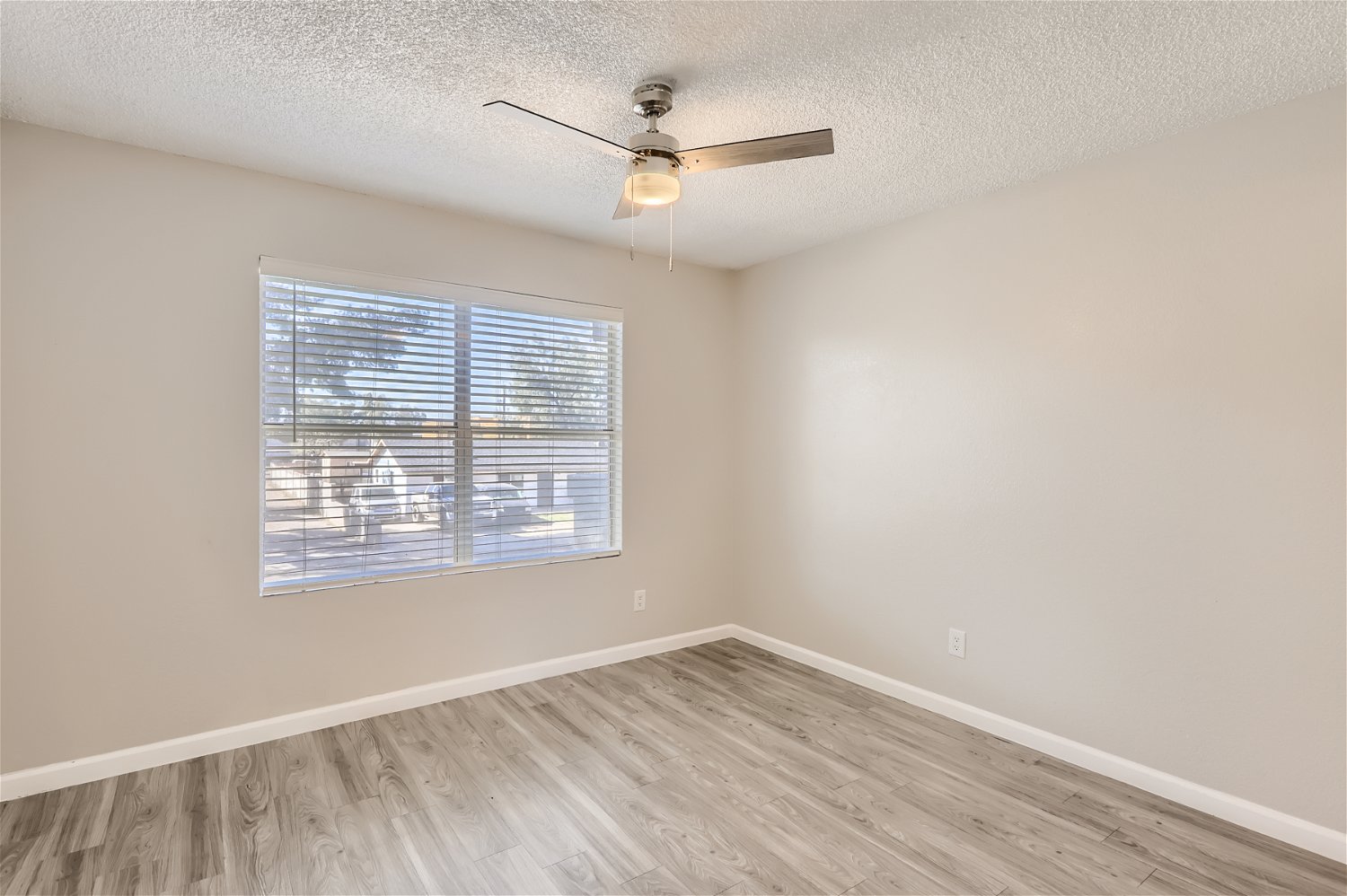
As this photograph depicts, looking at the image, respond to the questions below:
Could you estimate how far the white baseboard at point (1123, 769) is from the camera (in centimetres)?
207

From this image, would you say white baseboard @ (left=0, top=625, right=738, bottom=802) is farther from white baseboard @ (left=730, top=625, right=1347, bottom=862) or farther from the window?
white baseboard @ (left=730, top=625, right=1347, bottom=862)

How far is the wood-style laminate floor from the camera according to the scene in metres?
1.92

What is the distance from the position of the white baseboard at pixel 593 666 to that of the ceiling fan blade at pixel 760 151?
2.53m

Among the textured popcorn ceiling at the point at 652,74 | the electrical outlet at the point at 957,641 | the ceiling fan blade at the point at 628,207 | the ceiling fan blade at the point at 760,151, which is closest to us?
the textured popcorn ceiling at the point at 652,74

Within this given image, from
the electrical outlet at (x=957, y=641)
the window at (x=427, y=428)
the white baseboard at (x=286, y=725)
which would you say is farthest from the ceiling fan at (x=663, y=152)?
the white baseboard at (x=286, y=725)

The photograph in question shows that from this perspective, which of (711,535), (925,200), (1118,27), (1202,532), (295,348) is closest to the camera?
(1118,27)

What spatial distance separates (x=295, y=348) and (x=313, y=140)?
87cm

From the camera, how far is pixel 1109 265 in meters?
2.55

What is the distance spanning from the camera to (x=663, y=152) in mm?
2045

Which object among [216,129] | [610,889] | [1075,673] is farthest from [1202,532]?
[216,129]

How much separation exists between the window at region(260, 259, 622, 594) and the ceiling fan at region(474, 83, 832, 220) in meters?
1.41

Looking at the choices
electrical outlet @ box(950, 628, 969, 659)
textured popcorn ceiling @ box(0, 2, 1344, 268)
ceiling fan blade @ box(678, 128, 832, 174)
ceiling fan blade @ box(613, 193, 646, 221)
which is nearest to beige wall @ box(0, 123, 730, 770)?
textured popcorn ceiling @ box(0, 2, 1344, 268)

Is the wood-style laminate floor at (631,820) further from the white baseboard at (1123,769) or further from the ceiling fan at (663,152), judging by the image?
the ceiling fan at (663,152)

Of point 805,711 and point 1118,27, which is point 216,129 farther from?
point 805,711
